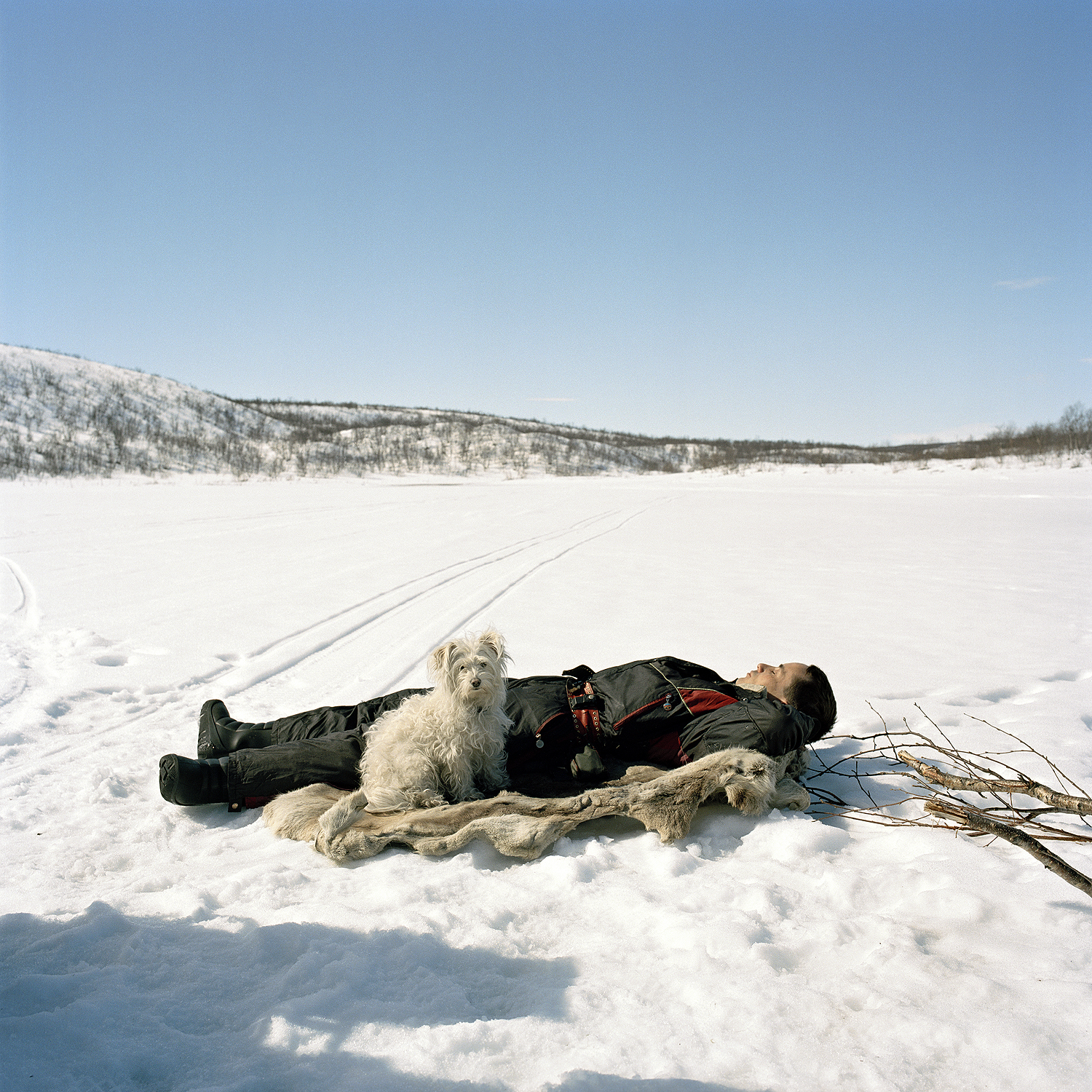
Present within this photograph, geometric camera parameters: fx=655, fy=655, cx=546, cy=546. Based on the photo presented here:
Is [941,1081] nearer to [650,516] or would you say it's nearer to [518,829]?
[518,829]

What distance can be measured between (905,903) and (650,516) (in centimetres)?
1806

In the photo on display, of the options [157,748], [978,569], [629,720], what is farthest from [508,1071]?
[978,569]

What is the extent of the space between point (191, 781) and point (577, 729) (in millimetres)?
2107

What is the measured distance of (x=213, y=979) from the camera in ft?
7.25

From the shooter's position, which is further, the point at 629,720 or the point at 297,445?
the point at 297,445

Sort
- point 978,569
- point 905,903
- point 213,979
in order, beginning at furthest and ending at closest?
point 978,569, point 905,903, point 213,979

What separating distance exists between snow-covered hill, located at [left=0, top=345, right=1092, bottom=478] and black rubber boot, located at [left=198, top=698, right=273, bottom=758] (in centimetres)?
4021

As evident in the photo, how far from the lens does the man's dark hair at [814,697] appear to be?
401 centimetres

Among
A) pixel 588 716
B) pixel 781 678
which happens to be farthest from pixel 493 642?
pixel 781 678

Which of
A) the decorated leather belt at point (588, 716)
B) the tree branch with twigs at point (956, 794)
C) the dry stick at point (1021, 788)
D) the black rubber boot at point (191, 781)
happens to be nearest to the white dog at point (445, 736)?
the decorated leather belt at point (588, 716)

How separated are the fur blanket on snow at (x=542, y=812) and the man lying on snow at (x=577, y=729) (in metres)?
0.21

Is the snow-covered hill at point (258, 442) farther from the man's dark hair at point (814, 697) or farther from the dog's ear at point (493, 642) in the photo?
the dog's ear at point (493, 642)

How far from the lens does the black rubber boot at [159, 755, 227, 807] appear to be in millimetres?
3389

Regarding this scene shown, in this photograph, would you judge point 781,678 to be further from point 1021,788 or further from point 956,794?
point 1021,788
